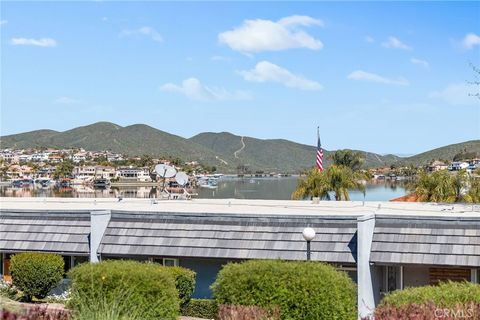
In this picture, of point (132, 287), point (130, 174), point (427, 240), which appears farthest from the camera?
point (130, 174)

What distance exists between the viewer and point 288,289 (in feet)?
47.5

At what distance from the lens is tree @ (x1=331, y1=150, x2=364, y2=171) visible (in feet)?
273

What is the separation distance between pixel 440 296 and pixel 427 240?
289 inches

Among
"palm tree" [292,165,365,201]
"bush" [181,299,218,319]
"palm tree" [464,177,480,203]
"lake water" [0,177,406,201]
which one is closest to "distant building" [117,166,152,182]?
"lake water" [0,177,406,201]

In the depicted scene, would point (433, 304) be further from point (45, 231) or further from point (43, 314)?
point (45, 231)

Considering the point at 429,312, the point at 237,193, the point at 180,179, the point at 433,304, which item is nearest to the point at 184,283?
the point at 433,304

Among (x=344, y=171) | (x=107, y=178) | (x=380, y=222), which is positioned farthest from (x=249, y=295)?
(x=107, y=178)

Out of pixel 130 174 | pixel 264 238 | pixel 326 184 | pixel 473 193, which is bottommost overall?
pixel 264 238

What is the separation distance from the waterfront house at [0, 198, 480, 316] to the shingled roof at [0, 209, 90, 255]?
3 cm

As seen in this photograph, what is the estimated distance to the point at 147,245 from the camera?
21312mm

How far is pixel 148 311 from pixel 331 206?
1232 cm

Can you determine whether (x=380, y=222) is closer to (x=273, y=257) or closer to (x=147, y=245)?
(x=273, y=257)

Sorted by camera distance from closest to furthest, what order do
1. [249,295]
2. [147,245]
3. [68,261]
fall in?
[249,295] → [147,245] → [68,261]

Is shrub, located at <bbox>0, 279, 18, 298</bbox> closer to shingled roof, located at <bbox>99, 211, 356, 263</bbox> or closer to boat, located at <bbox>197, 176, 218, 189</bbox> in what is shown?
shingled roof, located at <bbox>99, 211, 356, 263</bbox>
